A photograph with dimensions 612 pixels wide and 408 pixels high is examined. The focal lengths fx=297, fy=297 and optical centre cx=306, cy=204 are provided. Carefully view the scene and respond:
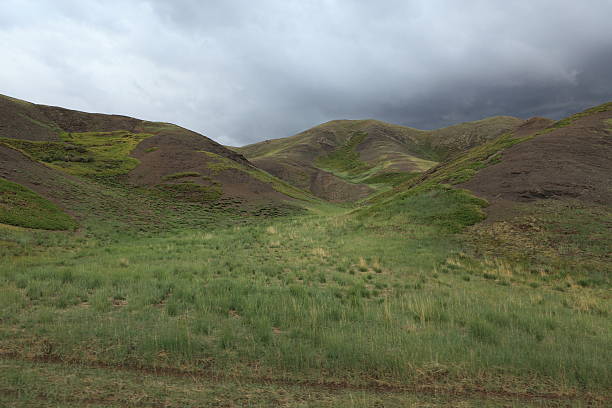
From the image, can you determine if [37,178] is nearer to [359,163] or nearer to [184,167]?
[184,167]

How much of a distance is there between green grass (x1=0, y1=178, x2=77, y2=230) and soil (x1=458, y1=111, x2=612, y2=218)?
120 feet

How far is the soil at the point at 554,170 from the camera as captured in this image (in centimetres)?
2468

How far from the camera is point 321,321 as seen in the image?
795 cm

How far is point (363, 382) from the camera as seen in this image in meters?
5.49

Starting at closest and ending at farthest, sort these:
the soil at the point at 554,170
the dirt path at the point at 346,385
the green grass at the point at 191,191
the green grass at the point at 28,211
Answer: the dirt path at the point at 346,385 < the green grass at the point at 28,211 < the soil at the point at 554,170 < the green grass at the point at 191,191

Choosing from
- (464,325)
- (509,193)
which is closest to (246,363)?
(464,325)

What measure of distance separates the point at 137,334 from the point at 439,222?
23.1 meters

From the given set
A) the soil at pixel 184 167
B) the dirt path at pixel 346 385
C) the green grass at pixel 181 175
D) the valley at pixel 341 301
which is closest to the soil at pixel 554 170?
the valley at pixel 341 301

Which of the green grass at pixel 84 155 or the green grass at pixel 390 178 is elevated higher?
the green grass at pixel 390 178

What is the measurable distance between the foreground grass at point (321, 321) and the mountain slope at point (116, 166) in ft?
89.8

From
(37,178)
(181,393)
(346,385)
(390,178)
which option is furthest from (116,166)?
(390,178)

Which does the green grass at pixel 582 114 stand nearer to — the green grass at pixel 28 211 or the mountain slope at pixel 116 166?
the mountain slope at pixel 116 166

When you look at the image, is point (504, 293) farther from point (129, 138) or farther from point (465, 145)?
point (465, 145)

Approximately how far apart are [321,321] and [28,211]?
30322mm
